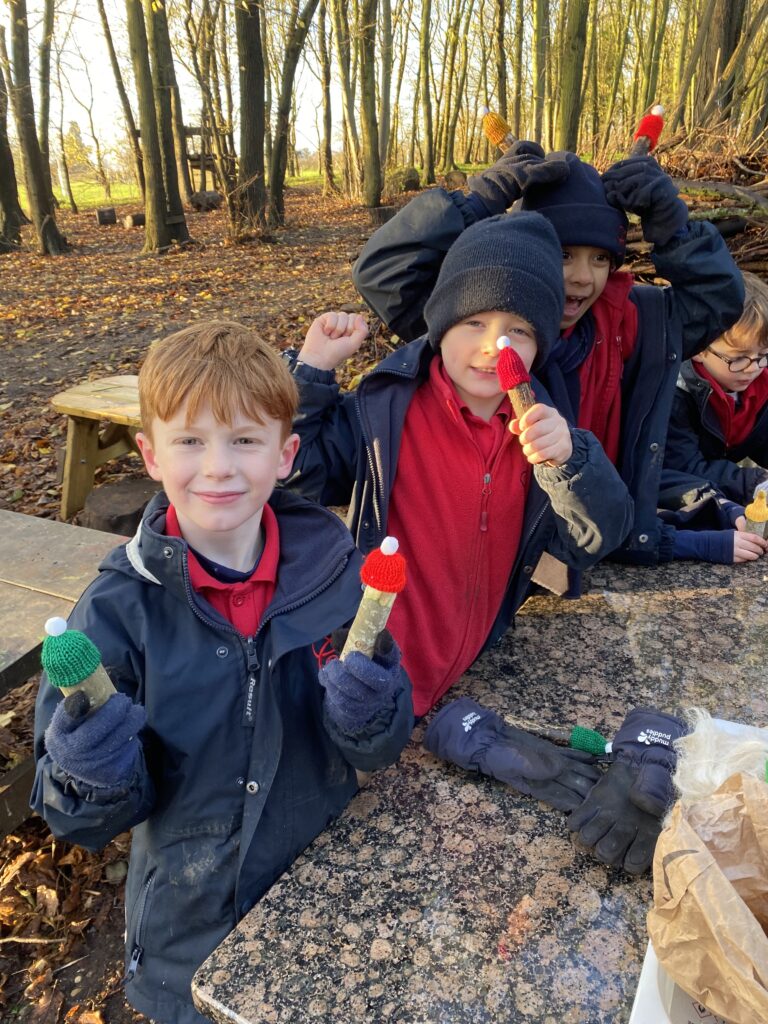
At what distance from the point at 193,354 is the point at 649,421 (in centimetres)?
178

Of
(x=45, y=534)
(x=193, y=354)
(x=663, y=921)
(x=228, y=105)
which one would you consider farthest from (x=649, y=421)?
(x=228, y=105)

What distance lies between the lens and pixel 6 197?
15844 millimetres

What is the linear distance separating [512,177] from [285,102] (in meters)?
15.5

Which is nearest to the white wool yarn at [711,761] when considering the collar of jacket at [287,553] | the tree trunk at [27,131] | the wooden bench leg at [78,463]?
the collar of jacket at [287,553]

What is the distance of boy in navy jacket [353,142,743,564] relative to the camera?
240cm

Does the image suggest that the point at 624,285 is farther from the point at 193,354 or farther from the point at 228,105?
the point at 228,105

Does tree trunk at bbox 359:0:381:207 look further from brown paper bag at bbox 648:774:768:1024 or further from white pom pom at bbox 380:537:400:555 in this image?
brown paper bag at bbox 648:774:768:1024

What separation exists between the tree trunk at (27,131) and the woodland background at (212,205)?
4 cm

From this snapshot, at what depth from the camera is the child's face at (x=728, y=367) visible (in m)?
3.23

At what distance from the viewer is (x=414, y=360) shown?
2189 millimetres

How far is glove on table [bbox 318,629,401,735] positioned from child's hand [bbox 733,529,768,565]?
1965 millimetres

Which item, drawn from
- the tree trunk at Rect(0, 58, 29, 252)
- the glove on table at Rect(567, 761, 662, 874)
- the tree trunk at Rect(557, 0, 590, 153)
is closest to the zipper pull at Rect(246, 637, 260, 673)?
the glove on table at Rect(567, 761, 662, 874)

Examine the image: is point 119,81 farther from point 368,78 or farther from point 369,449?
point 369,449

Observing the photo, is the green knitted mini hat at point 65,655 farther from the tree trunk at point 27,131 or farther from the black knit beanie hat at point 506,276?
the tree trunk at point 27,131
